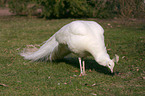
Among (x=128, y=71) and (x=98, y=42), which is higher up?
(x=98, y=42)

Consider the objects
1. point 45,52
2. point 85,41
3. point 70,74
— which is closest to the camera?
point 85,41

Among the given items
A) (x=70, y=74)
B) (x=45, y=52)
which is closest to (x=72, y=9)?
(x=45, y=52)

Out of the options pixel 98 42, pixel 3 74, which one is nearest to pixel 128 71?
pixel 98 42

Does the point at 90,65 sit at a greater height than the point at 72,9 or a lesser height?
lesser

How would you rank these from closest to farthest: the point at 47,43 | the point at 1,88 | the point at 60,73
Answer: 1. the point at 1,88
2. the point at 60,73
3. the point at 47,43

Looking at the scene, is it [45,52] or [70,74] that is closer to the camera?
[70,74]

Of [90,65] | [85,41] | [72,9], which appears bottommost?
[90,65]

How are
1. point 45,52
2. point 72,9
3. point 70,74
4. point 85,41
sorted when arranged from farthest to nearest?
point 72,9 → point 45,52 → point 70,74 → point 85,41

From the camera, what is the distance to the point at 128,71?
5.51 meters

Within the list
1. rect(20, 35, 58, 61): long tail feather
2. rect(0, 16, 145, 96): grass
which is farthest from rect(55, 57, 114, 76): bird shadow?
rect(20, 35, 58, 61): long tail feather

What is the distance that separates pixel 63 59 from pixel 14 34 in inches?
155

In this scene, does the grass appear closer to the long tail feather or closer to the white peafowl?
the long tail feather

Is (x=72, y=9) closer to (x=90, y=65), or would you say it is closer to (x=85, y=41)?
(x=90, y=65)

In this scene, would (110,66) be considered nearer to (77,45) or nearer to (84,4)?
(77,45)
